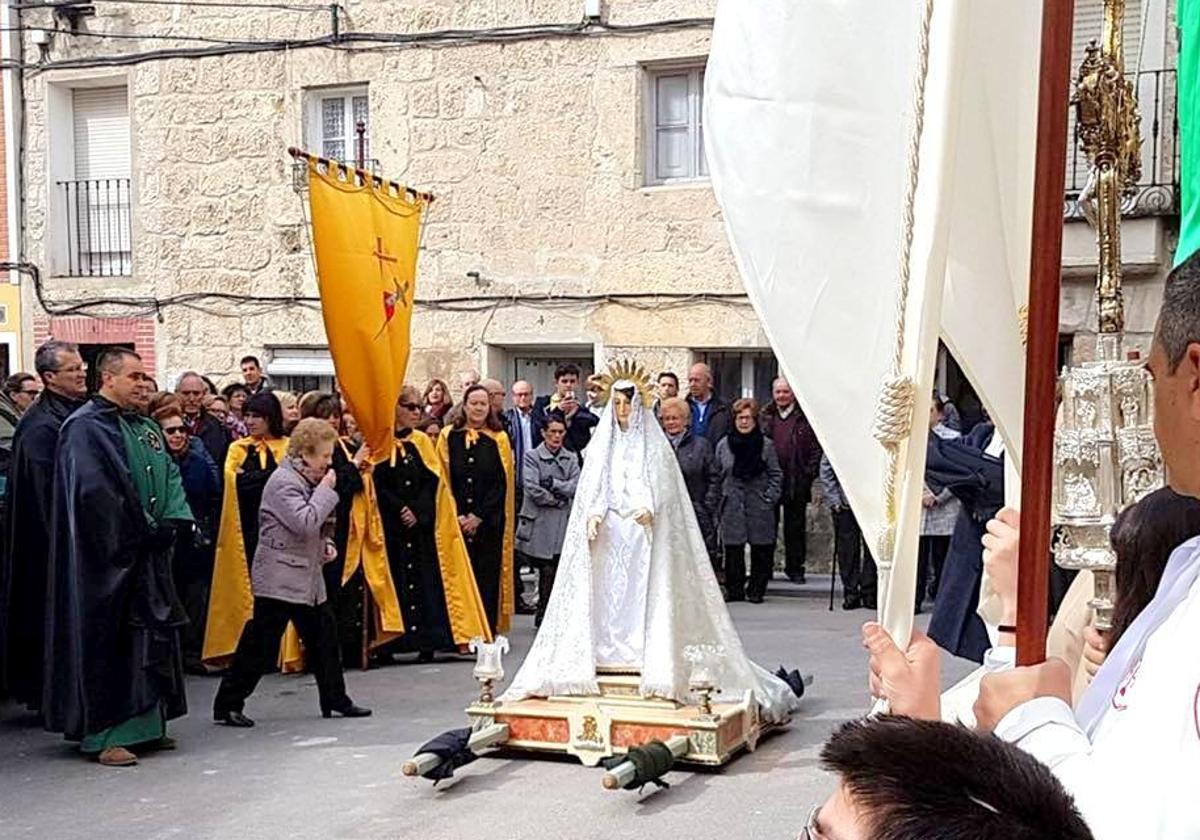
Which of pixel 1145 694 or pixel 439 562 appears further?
pixel 439 562

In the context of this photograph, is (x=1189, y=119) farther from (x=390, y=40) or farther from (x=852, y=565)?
(x=390, y=40)

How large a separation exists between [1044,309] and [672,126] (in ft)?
40.9

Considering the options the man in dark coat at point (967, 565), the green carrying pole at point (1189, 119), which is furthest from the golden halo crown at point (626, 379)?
the green carrying pole at point (1189, 119)

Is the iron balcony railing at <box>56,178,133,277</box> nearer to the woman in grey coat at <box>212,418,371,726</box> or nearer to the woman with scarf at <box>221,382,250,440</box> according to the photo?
the woman with scarf at <box>221,382,250,440</box>

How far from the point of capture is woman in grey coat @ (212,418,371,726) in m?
7.06

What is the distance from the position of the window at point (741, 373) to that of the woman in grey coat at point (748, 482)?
2304 millimetres

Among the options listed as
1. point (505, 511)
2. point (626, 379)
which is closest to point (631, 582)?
point (626, 379)

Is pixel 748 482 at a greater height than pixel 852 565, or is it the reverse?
pixel 748 482

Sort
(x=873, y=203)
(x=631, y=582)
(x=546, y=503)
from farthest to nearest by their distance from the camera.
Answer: (x=546, y=503) → (x=631, y=582) → (x=873, y=203)

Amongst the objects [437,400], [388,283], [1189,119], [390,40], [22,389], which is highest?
[390,40]

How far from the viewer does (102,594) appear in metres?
6.27

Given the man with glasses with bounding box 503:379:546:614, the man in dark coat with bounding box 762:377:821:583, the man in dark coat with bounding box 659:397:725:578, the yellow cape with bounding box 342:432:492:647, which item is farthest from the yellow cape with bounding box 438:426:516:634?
the man in dark coat with bounding box 762:377:821:583

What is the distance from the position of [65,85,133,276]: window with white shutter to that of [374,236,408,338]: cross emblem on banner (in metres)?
8.75

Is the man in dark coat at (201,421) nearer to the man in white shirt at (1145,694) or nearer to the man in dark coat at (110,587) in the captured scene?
the man in dark coat at (110,587)
